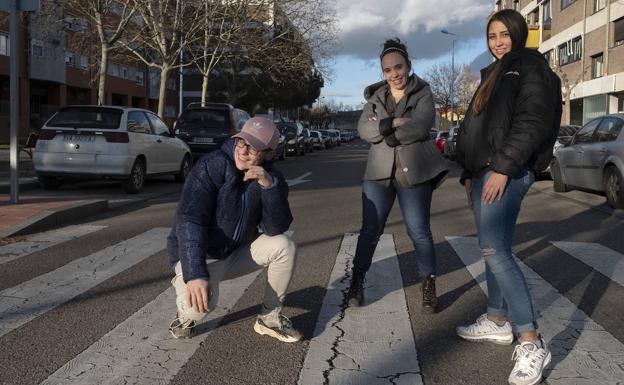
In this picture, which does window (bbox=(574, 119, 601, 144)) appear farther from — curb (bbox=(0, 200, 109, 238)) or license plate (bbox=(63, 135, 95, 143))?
license plate (bbox=(63, 135, 95, 143))

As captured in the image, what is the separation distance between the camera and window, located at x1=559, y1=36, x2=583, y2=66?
118 feet

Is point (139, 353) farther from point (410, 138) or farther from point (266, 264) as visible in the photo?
point (410, 138)

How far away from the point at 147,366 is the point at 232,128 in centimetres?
1476

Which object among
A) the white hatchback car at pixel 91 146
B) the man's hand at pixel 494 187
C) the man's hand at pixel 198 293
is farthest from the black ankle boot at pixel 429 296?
the white hatchback car at pixel 91 146

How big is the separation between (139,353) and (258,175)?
1234 millimetres

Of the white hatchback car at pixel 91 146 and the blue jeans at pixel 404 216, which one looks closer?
the blue jeans at pixel 404 216

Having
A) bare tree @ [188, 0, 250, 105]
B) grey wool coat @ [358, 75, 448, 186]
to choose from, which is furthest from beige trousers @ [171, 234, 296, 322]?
bare tree @ [188, 0, 250, 105]

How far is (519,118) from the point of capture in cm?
306

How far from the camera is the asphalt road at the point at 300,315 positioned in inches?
127

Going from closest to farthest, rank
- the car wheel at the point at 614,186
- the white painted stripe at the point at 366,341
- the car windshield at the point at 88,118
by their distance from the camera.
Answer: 1. the white painted stripe at the point at 366,341
2. the car wheel at the point at 614,186
3. the car windshield at the point at 88,118

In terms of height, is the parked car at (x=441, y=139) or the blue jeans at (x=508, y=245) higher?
the parked car at (x=441, y=139)

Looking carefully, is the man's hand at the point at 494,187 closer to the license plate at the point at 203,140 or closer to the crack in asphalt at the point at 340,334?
the crack in asphalt at the point at 340,334

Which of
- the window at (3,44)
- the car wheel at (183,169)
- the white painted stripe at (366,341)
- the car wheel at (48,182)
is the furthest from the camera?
the window at (3,44)

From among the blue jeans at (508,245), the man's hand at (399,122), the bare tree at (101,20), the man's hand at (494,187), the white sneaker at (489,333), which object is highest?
the bare tree at (101,20)
